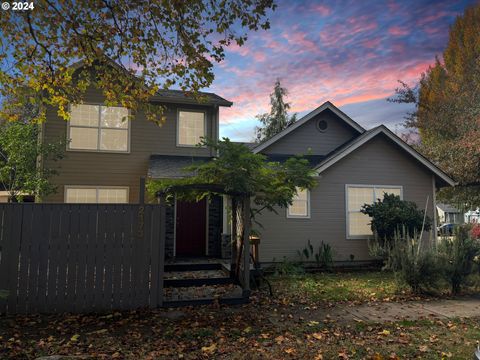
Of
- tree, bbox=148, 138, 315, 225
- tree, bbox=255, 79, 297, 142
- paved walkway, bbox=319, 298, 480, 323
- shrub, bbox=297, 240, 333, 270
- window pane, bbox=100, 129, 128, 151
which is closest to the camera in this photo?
paved walkway, bbox=319, 298, 480, 323

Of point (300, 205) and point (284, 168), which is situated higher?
point (284, 168)

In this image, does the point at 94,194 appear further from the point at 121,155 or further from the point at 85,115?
the point at 85,115

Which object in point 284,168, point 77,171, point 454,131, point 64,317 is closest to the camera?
point 64,317

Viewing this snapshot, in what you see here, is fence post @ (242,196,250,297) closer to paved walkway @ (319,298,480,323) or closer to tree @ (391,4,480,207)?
paved walkway @ (319,298,480,323)

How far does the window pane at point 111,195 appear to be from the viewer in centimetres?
1219

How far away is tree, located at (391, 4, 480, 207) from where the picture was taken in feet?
56.7

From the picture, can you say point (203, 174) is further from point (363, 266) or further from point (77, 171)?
point (363, 266)

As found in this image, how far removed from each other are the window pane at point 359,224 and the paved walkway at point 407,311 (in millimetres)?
5003

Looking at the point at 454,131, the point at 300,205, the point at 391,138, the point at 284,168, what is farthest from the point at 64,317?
the point at 454,131

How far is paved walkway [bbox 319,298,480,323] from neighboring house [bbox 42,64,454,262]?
15.8ft

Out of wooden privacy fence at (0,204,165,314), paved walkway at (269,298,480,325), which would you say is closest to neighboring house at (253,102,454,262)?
paved walkway at (269,298,480,325)

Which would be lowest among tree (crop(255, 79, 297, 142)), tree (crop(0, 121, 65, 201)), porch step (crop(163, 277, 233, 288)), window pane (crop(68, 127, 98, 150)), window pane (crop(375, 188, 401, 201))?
porch step (crop(163, 277, 233, 288))

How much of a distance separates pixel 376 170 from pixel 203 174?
7.75 m

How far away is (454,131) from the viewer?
71.2 ft
